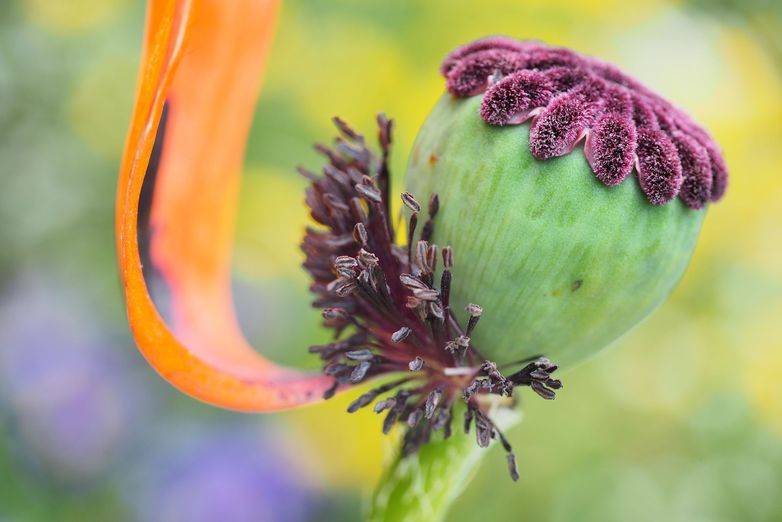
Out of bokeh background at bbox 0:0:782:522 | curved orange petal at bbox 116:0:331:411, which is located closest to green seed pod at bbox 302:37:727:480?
curved orange petal at bbox 116:0:331:411

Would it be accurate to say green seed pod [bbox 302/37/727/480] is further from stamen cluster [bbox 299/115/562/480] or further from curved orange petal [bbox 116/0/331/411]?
curved orange petal [bbox 116/0/331/411]

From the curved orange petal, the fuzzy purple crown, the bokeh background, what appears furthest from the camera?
A: the bokeh background

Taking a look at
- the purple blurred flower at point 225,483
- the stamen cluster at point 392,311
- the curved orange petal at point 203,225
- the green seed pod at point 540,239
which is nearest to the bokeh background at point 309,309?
the purple blurred flower at point 225,483

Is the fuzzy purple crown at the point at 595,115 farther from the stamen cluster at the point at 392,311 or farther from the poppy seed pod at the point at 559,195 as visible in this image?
the stamen cluster at the point at 392,311

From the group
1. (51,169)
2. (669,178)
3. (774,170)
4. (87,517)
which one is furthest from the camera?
(51,169)

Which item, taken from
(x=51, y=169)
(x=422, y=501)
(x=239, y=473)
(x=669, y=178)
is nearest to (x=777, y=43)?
(x=669, y=178)

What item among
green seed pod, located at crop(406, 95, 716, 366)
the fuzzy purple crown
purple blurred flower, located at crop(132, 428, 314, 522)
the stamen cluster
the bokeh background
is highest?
the fuzzy purple crown

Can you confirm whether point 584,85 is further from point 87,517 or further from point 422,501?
point 87,517
